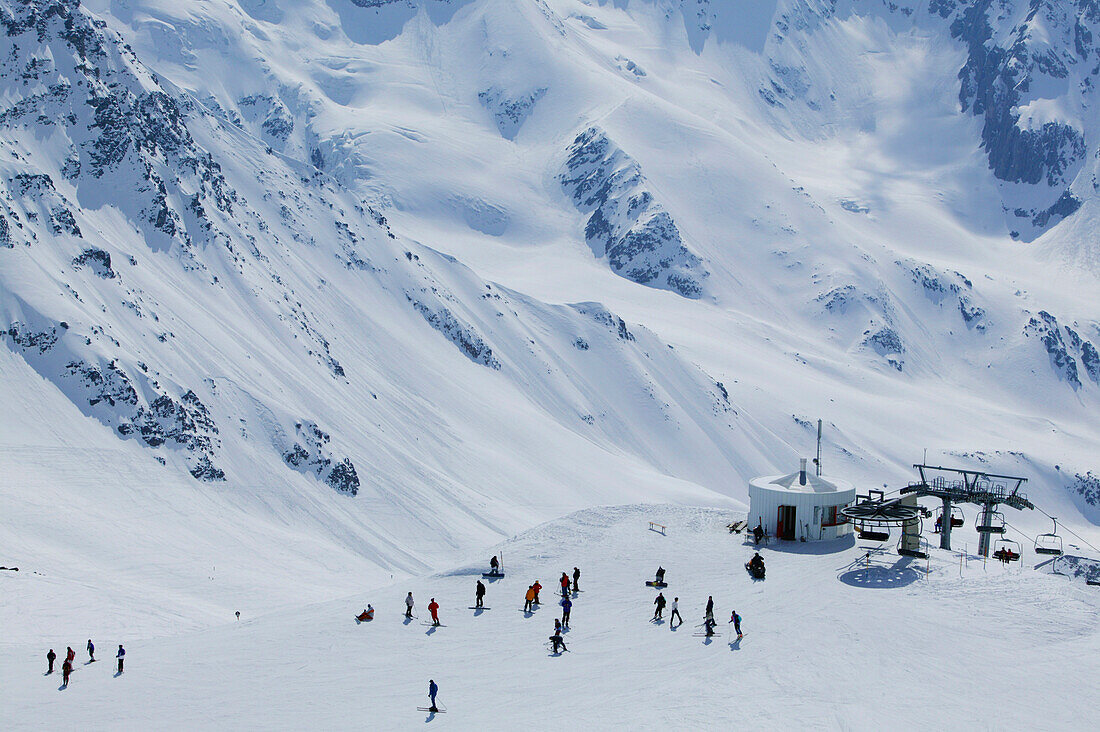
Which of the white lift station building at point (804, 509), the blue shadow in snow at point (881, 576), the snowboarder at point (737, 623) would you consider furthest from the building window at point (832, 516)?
the snowboarder at point (737, 623)

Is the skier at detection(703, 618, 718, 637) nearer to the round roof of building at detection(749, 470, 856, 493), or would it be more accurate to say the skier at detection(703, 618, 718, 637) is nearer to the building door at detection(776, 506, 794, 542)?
the building door at detection(776, 506, 794, 542)

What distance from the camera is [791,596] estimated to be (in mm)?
42188

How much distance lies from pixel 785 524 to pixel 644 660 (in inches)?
696

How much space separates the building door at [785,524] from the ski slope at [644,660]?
11.4 feet

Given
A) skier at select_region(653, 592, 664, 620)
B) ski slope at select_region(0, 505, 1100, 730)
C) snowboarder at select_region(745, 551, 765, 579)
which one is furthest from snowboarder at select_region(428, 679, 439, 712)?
snowboarder at select_region(745, 551, 765, 579)

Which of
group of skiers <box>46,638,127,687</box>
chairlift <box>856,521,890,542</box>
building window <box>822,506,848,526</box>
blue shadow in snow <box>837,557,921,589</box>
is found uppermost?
building window <box>822,506,848,526</box>

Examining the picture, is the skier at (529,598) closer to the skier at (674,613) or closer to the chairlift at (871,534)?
the skier at (674,613)

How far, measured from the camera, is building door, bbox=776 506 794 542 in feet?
170

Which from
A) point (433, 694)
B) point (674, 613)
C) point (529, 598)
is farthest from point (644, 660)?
point (433, 694)

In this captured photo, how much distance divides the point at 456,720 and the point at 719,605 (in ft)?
43.7

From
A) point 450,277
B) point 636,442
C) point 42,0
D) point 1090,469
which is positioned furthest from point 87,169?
point 1090,469

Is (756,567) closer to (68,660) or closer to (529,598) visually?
(529,598)

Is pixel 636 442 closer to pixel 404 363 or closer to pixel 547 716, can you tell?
pixel 404 363

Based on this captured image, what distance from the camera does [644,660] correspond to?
36.6 meters
